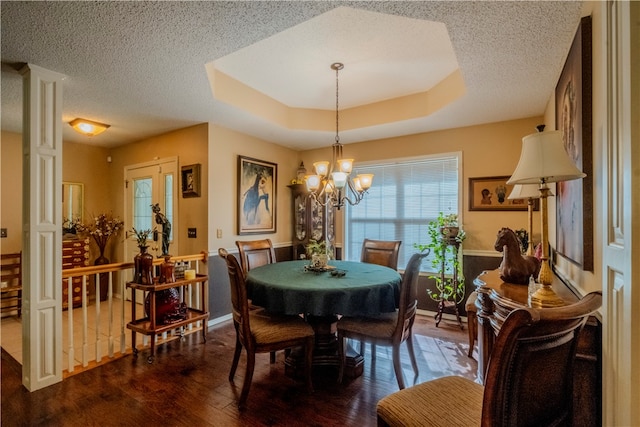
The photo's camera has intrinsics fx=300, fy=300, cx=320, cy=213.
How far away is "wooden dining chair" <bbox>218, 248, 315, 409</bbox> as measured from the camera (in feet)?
6.88

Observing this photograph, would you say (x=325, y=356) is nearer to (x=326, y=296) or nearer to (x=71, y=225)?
(x=326, y=296)

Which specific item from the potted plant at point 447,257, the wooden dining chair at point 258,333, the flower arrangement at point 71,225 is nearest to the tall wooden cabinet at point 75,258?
the flower arrangement at point 71,225

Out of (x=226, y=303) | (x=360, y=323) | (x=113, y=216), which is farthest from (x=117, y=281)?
(x=360, y=323)

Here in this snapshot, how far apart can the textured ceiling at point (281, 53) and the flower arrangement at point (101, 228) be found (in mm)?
1698

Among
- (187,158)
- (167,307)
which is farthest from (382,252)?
(187,158)

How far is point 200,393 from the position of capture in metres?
2.22

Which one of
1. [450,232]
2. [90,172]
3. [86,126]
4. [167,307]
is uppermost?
[86,126]

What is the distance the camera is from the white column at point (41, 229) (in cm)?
224

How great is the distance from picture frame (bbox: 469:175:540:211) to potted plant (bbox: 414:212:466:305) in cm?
31

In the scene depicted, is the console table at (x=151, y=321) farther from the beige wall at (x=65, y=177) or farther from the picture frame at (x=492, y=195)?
the picture frame at (x=492, y=195)

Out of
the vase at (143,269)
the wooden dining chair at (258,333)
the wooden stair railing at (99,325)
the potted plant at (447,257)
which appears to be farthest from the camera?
the potted plant at (447,257)

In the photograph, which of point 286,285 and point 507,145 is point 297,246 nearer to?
point 286,285

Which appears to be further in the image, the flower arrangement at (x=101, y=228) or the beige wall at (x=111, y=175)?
the flower arrangement at (x=101, y=228)

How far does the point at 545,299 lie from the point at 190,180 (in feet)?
12.2
